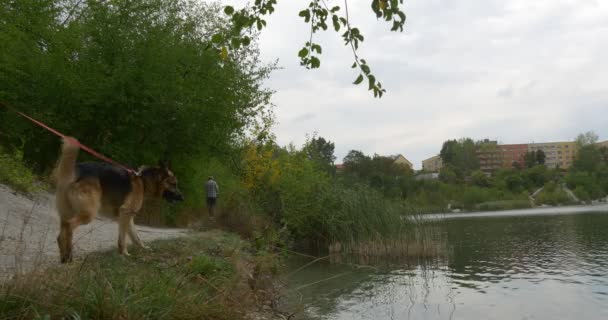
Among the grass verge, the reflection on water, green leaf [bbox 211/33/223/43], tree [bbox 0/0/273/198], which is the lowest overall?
the reflection on water

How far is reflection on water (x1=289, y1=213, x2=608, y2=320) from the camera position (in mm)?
11039

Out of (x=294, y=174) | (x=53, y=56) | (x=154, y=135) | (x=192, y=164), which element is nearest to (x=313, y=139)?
(x=294, y=174)

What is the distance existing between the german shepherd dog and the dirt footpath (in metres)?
0.25

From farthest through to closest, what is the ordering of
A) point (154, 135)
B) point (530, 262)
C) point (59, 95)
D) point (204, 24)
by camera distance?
1. point (204, 24)
2. point (530, 262)
3. point (154, 135)
4. point (59, 95)

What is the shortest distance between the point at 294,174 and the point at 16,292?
81.2 ft

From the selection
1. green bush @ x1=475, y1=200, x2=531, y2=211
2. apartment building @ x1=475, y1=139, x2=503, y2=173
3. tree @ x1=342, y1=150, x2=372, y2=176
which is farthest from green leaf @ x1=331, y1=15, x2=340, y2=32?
apartment building @ x1=475, y1=139, x2=503, y2=173

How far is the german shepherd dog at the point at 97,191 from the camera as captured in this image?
263 inches

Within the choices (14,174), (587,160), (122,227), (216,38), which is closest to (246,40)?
(216,38)

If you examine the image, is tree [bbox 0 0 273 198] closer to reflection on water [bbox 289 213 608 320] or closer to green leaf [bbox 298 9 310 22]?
reflection on water [bbox 289 213 608 320]

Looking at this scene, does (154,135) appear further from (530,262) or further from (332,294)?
(530,262)

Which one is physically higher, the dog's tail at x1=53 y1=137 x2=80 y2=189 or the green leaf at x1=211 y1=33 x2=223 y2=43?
the green leaf at x1=211 y1=33 x2=223 y2=43

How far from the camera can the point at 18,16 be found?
56.9 ft

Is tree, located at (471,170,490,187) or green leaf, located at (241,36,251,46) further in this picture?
tree, located at (471,170,490,187)

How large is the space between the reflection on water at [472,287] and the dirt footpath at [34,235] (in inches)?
162
